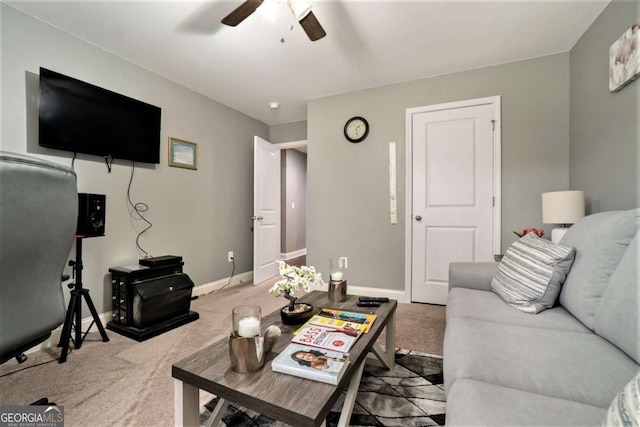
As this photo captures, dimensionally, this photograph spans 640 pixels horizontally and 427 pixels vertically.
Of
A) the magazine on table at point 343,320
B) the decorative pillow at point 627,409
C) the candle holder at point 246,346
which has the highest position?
the decorative pillow at point 627,409

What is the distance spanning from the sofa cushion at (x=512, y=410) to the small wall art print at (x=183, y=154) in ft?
10.6

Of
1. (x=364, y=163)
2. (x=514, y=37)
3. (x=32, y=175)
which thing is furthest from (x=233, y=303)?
(x=514, y=37)

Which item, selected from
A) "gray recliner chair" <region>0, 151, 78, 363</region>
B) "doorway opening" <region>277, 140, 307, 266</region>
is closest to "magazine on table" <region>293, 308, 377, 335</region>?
"gray recliner chair" <region>0, 151, 78, 363</region>

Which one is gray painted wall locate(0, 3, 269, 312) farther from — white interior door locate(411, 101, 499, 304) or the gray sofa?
the gray sofa

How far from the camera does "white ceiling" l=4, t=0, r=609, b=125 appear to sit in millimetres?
1980

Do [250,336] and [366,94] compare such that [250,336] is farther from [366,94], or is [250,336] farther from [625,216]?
[366,94]

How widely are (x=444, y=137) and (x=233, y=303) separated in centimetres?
293

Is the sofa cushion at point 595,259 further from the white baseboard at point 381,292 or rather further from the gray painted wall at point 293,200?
the gray painted wall at point 293,200

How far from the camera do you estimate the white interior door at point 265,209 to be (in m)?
3.79

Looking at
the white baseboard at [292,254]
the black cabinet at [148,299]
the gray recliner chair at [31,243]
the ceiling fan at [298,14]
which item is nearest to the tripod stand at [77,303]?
the black cabinet at [148,299]

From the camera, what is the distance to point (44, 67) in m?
2.12

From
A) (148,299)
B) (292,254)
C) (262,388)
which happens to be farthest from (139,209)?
(292,254)

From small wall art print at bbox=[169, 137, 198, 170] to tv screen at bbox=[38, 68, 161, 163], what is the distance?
22 centimetres

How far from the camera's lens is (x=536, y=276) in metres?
1.48
